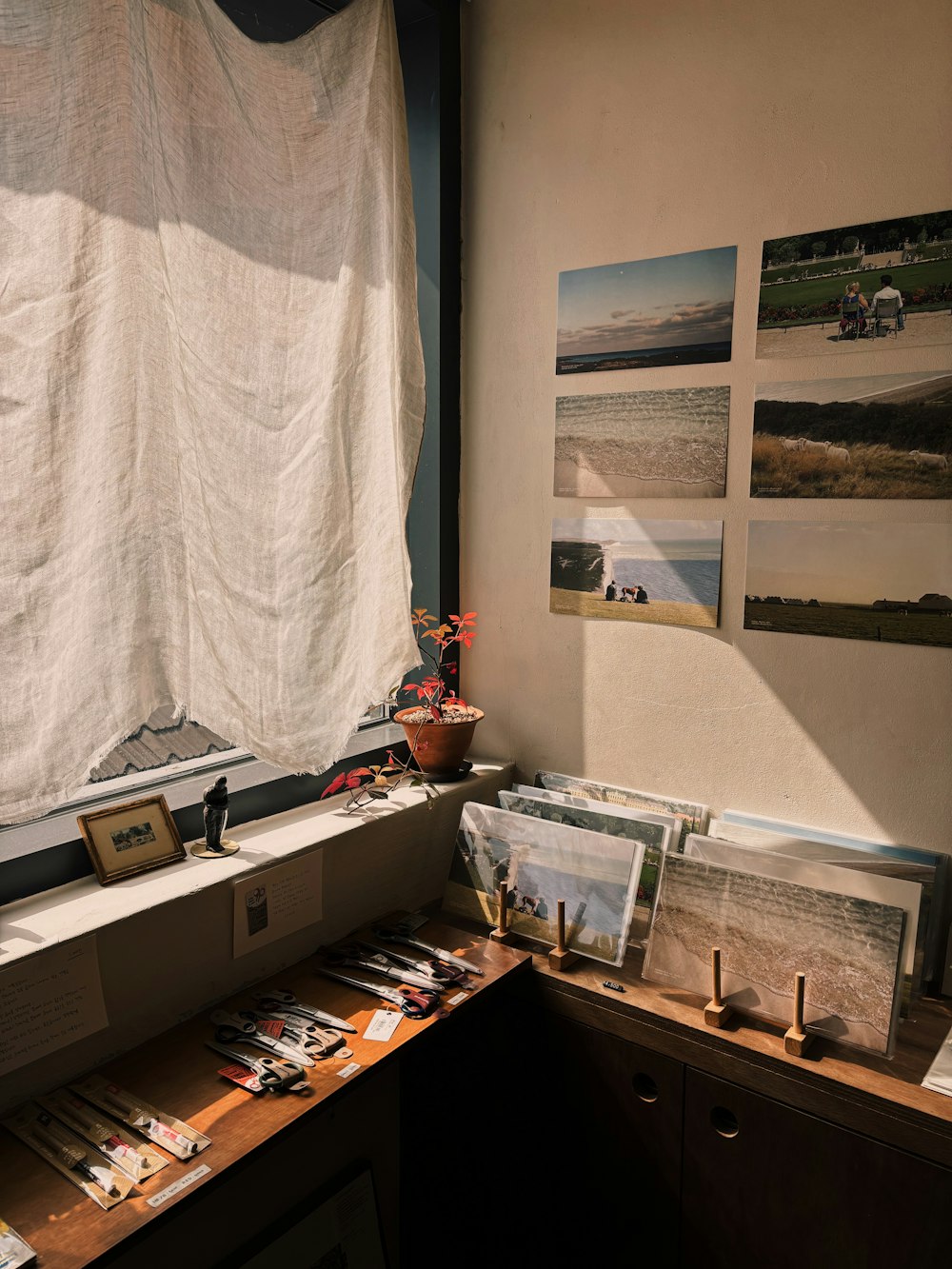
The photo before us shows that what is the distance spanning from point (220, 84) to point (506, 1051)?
1989 mm

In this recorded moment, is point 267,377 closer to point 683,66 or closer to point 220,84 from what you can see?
point 220,84

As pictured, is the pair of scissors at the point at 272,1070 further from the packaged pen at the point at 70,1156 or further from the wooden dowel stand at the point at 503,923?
the wooden dowel stand at the point at 503,923

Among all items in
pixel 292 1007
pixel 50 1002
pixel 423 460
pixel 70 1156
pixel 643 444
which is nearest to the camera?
pixel 70 1156

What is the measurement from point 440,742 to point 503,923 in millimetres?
459

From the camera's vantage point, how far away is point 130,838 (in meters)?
1.74

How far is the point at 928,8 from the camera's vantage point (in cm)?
176

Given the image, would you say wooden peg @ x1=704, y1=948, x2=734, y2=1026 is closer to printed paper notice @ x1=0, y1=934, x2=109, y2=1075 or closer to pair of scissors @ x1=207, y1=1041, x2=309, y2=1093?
pair of scissors @ x1=207, y1=1041, x2=309, y2=1093

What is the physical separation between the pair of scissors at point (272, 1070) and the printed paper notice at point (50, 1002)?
0.22 meters

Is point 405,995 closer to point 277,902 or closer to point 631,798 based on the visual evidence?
point 277,902

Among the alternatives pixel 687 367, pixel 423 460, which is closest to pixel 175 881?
pixel 423 460

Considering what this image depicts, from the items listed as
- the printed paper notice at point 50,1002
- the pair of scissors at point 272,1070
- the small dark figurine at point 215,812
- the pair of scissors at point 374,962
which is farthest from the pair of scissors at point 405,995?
the printed paper notice at point 50,1002

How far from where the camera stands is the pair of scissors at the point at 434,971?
1.81 meters

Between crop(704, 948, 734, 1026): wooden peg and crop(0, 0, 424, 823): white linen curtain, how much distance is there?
2.88ft

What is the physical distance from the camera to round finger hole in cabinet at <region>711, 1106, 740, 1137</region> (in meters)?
1.73
